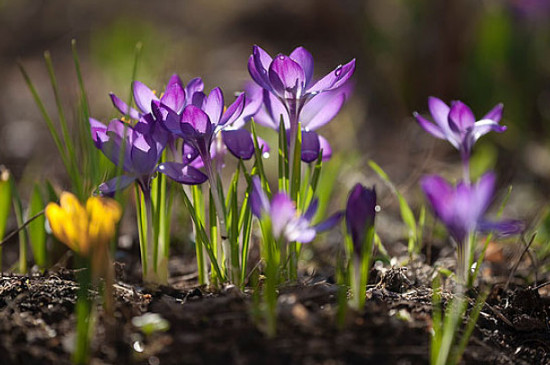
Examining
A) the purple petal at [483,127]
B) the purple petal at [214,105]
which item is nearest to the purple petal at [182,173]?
the purple petal at [214,105]

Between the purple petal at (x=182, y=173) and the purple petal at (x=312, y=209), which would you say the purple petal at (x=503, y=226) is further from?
the purple petal at (x=182, y=173)

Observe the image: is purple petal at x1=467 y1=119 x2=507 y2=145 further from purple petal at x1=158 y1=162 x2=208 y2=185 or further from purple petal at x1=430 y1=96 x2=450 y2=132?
purple petal at x1=158 y1=162 x2=208 y2=185

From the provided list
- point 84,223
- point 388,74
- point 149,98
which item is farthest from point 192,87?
point 388,74

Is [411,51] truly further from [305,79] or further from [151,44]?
[305,79]

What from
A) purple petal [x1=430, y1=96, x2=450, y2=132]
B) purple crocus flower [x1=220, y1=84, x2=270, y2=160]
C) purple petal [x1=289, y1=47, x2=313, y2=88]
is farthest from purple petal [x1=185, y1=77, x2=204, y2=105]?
purple petal [x1=430, y1=96, x2=450, y2=132]

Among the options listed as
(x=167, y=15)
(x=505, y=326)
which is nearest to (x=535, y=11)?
(x=505, y=326)

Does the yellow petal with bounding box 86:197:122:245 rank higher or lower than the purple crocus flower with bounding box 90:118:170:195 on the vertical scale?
lower
